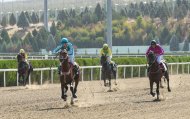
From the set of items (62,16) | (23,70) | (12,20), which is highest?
(62,16)

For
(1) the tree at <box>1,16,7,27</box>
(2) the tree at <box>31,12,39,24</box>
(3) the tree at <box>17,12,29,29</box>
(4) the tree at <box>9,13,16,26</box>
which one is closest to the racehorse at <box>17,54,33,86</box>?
(3) the tree at <box>17,12,29,29</box>

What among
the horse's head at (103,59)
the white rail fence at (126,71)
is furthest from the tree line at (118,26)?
the horse's head at (103,59)

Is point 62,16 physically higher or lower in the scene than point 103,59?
higher

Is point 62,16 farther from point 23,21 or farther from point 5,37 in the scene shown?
point 5,37

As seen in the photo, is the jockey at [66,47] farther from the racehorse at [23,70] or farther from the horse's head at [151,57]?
the racehorse at [23,70]

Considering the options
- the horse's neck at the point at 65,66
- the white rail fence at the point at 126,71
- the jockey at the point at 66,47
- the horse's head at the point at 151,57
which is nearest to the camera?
the horse's neck at the point at 65,66

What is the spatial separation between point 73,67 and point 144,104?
183 centimetres

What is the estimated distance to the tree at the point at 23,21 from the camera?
12269cm

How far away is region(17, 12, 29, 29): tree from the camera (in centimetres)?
12269

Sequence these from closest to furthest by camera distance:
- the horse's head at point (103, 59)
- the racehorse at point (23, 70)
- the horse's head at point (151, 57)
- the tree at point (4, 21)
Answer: the horse's head at point (151, 57) → the horse's head at point (103, 59) → the racehorse at point (23, 70) → the tree at point (4, 21)

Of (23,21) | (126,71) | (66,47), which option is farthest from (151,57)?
(23,21)

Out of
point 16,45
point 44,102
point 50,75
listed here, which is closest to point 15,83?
point 50,75

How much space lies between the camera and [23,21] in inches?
4889

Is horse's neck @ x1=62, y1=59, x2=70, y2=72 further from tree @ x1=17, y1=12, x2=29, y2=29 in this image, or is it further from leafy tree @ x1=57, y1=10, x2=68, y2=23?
tree @ x1=17, y1=12, x2=29, y2=29
